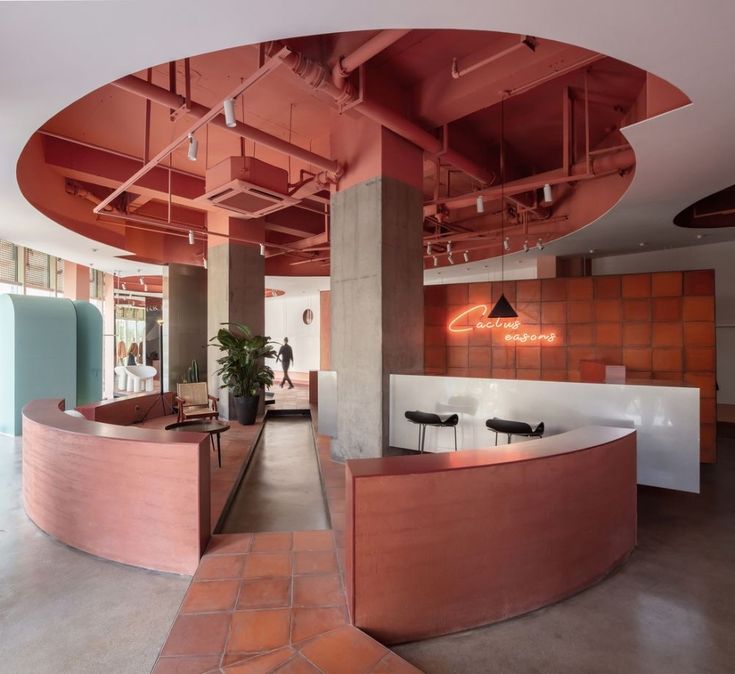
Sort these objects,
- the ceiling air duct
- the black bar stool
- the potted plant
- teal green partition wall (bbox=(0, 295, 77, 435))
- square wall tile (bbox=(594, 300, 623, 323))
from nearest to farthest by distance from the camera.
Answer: the black bar stool
the ceiling air duct
teal green partition wall (bbox=(0, 295, 77, 435))
square wall tile (bbox=(594, 300, 623, 323))
the potted plant

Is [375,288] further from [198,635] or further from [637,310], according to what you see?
[637,310]

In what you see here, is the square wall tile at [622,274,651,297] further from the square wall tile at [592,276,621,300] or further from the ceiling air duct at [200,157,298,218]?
the ceiling air duct at [200,157,298,218]

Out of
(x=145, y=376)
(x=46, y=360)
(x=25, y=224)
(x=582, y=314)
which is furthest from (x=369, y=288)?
(x=145, y=376)

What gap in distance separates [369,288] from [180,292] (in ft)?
22.8

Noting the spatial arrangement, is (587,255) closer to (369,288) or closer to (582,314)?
(582,314)

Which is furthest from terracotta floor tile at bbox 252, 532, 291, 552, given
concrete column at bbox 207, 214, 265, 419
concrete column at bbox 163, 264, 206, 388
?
concrete column at bbox 163, 264, 206, 388

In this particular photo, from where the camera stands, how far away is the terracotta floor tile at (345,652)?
2.00m

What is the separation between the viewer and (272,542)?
3.20 meters

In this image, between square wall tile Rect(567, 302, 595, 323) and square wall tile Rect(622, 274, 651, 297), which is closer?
square wall tile Rect(622, 274, 651, 297)

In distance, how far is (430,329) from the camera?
8.82m

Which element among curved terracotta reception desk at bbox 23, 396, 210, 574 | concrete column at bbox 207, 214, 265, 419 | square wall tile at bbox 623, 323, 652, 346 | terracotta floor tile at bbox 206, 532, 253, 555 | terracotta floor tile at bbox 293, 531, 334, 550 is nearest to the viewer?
curved terracotta reception desk at bbox 23, 396, 210, 574

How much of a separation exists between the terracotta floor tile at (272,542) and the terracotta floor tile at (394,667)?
4.16 ft

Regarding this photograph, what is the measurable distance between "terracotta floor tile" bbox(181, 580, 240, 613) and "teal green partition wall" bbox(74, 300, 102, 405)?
801 cm

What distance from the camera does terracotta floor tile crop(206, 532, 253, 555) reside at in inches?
119
